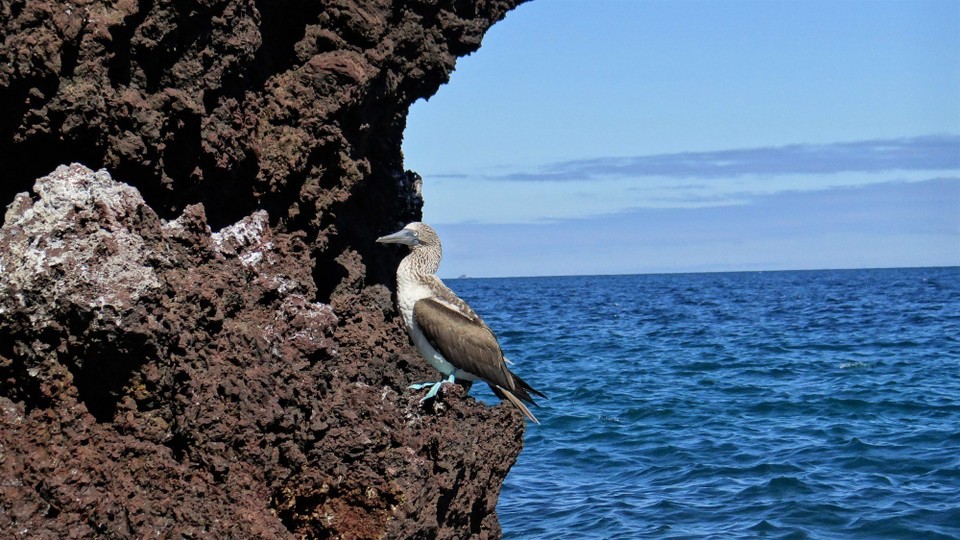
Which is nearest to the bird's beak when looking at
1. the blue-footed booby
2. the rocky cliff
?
the blue-footed booby

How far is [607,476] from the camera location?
10.9m

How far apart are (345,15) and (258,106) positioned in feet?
2.39

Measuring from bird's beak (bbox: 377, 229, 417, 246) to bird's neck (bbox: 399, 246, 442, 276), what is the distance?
0.11m

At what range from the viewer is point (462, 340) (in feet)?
20.2

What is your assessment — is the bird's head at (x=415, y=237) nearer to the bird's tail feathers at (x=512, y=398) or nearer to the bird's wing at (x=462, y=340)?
the bird's wing at (x=462, y=340)

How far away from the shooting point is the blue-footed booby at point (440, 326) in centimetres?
611

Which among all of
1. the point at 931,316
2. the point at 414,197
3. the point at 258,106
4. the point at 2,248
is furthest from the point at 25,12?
the point at 931,316

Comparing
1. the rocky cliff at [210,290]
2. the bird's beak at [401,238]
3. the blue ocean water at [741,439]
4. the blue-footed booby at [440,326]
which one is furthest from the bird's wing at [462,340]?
the blue ocean water at [741,439]

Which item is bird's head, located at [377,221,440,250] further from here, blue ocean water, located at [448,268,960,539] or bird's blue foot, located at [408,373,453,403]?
blue ocean water, located at [448,268,960,539]

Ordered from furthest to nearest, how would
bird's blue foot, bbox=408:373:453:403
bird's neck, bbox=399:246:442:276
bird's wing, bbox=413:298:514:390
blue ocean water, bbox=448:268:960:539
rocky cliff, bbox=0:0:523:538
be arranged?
1. blue ocean water, bbox=448:268:960:539
2. bird's neck, bbox=399:246:442:276
3. bird's wing, bbox=413:298:514:390
4. bird's blue foot, bbox=408:373:453:403
5. rocky cliff, bbox=0:0:523:538

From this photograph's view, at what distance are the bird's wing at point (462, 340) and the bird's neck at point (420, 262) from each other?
0.24 meters

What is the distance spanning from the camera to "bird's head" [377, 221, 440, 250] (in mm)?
6176

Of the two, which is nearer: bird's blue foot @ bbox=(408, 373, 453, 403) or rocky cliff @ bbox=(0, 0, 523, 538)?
rocky cliff @ bbox=(0, 0, 523, 538)

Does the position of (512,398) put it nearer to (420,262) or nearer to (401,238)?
(420,262)
